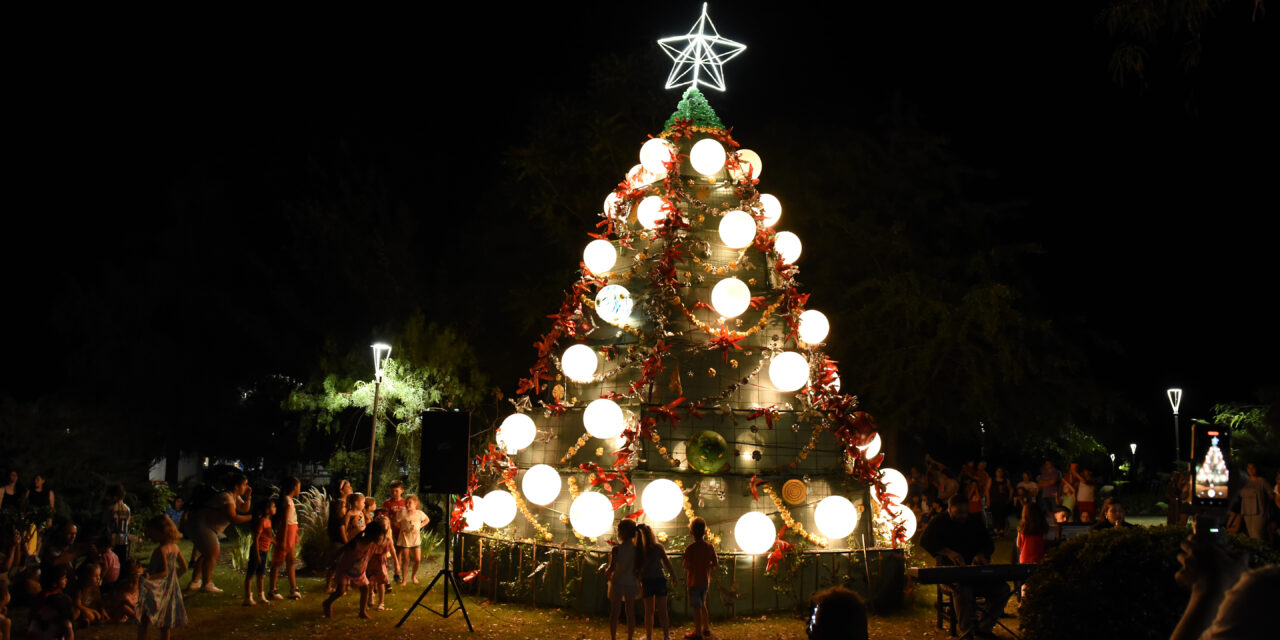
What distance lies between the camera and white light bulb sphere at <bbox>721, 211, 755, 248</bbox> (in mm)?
11961

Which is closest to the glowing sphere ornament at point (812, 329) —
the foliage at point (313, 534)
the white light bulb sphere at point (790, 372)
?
the white light bulb sphere at point (790, 372)

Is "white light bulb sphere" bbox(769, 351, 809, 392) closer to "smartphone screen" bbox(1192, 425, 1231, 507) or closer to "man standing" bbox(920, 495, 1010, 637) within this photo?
"man standing" bbox(920, 495, 1010, 637)

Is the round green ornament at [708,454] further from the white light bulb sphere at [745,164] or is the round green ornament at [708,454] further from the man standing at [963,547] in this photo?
the white light bulb sphere at [745,164]

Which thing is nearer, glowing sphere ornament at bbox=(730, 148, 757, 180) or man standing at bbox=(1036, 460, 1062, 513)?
glowing sphere ornament at bbox=(730, 148, 757, 180)

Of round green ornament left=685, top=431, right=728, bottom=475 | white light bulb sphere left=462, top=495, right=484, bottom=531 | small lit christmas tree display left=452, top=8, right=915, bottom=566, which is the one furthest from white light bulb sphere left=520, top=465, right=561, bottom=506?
round green ornament left=685, top=431, right=728, bottom=475

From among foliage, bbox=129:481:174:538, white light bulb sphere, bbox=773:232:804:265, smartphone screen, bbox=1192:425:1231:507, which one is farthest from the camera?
foliage, bbox=129:481:174:538

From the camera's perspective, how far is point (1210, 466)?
1183 cm

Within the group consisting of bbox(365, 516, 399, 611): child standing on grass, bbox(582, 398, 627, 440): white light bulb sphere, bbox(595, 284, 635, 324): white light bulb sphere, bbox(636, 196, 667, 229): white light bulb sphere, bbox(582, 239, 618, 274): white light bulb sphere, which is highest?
bbox(636, 196, 667, 229): white light bulb sphere

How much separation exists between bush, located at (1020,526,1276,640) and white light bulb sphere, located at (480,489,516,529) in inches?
258

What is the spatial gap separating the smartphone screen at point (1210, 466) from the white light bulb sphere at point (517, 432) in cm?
820

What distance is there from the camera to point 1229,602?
3.63m

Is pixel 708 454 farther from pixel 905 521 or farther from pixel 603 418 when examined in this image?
pixel 905 521

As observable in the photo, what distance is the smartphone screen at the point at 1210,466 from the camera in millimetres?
11422

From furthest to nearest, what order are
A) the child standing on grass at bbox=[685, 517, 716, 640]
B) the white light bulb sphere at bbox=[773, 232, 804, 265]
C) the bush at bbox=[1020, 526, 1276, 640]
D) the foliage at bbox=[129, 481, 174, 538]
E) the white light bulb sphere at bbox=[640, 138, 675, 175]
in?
the foliage at bbox=[129, 481, 174, 538]
the white light bulb sphere at bbox=[773, 232, 804, 265]
the white light bulb sphere at bbox=[640, 138, 675, 175]
the child standing on grass at bbox=[685, 517, 716, 640]
the bush at bbox=[1020, 526, 1276, 640]
